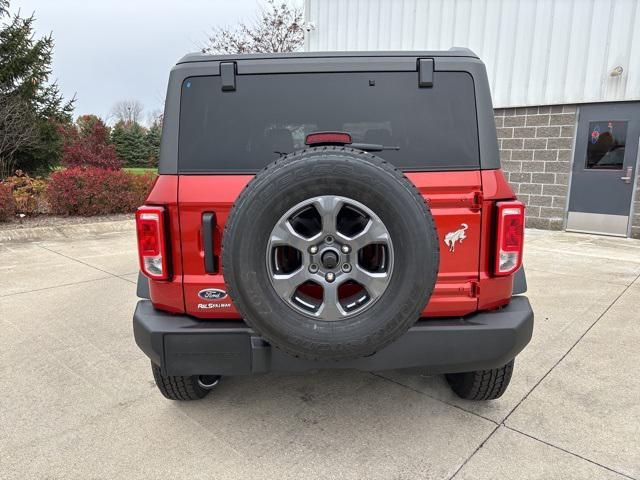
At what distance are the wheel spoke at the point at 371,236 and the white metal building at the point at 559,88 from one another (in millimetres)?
8396

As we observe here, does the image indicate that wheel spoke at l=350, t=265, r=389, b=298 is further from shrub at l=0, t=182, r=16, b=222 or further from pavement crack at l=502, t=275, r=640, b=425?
shrub at l=0, t=182, r=16, b=222

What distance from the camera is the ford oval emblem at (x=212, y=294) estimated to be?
2.21m

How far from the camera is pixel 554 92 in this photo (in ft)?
29.2

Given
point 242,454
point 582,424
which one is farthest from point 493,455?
point 242,454

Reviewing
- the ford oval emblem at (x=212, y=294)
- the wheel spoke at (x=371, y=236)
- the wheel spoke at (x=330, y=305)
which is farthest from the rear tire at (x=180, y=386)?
the wheel spoke at (x=371, y=236)

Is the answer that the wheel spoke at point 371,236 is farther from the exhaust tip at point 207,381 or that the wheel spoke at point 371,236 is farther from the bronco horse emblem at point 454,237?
the exhaust tip at point 207,381

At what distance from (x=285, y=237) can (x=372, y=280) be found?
0.42 meters

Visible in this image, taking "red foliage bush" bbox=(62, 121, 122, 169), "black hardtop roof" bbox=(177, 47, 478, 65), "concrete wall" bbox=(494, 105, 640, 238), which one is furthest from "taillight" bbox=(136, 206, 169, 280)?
"red foliage bush" bbox=(62, 121, 122, 169)

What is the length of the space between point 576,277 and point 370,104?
15.3 ft

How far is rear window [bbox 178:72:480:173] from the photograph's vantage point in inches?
87.9

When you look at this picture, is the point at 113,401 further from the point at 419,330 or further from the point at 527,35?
the point at 527,35

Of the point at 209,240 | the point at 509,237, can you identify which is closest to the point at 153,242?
the point at 209,240

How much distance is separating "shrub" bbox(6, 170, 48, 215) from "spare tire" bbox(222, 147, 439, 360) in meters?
9.07

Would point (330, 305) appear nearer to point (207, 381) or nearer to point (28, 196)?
point (207, 381)
